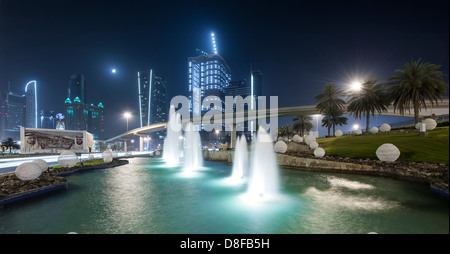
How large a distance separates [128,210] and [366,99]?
1811 inches

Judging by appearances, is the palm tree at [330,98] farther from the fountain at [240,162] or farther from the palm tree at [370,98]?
the fountain at [240,162]

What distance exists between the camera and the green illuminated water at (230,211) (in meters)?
6.34

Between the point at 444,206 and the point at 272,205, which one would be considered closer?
the point at 444,206

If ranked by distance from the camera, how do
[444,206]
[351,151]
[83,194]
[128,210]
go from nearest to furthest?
[444,206]
[128,210]
[83,194]
[351,151]

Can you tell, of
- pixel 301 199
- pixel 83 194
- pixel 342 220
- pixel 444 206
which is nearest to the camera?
pixel 342 220

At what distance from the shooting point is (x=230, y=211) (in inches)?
315

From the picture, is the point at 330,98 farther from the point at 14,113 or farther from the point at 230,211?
the point at 14,113

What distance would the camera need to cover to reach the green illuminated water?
250 inches

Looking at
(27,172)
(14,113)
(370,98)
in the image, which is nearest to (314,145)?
(370,98)

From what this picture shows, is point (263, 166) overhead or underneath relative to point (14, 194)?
overhead

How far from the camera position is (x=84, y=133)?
159ft

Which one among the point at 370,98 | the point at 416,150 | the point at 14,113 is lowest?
the point at 416,150
